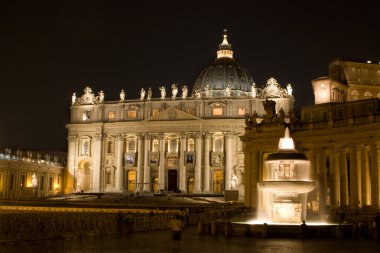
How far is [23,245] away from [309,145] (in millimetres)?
29236

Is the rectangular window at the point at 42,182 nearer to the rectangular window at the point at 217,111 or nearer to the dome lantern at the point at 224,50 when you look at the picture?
the rectangular window at the point at 217,111

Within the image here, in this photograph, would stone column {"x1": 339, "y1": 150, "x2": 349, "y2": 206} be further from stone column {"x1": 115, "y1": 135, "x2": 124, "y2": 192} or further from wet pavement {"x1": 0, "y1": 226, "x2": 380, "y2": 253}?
stone column {"x1": 115, "y1": 135, "x2": 124, "y2": 192}

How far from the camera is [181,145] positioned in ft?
356

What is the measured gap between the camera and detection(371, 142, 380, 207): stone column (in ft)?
135

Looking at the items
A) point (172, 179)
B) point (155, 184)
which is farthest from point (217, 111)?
point (155, 184)

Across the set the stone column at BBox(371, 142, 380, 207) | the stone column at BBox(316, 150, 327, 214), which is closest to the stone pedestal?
the stone column at BBox(316, 150, 327, 214)

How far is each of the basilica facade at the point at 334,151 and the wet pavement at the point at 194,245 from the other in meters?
11.9

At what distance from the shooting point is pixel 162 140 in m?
110

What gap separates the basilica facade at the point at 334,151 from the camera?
4234 centimetres

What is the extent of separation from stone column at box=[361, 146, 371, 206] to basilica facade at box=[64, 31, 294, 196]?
54693 mm

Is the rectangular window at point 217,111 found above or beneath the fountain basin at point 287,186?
above

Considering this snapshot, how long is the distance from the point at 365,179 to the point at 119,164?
73.9 m

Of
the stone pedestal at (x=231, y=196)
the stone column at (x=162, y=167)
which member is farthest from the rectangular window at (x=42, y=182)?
the stone pedestal at (x=231, y=196)

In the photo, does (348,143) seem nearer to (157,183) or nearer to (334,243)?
(334,243)
